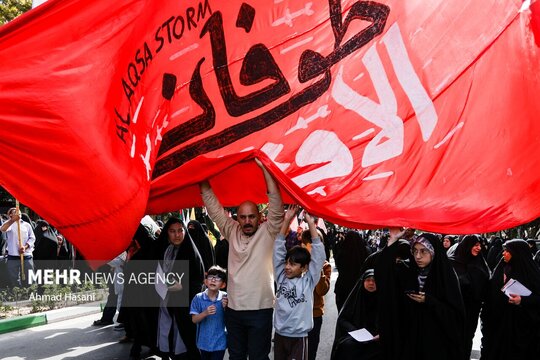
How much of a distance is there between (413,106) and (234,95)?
3.96 ft

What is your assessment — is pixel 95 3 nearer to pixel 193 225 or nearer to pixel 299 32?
pixel 299 32

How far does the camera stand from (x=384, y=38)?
385cm

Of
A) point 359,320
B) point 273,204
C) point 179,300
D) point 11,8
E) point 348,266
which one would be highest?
point 11,8

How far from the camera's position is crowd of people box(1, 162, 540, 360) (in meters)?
4.64

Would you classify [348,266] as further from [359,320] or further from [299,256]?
[299,256]

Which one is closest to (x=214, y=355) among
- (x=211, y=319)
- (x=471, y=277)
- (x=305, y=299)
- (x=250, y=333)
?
(x=211, y=319)

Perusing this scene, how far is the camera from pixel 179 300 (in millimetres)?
6488

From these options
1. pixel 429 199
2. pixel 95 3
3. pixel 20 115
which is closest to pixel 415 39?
pixel 429 199

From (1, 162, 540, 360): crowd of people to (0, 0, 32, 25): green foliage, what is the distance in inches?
398

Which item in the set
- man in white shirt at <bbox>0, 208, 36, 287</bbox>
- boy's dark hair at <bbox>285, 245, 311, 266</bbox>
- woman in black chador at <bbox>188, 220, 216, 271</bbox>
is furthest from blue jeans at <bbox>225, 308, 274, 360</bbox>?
man in white shirt at <bbox>0, 208, 36, 287</bbox>

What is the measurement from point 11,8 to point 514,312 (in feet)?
44.3

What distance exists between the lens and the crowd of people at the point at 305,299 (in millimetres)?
4637

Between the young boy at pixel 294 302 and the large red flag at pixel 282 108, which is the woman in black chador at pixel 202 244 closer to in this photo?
the young boy at pixel 294 302

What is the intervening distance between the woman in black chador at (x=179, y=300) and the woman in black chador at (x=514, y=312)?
3.40 meters
